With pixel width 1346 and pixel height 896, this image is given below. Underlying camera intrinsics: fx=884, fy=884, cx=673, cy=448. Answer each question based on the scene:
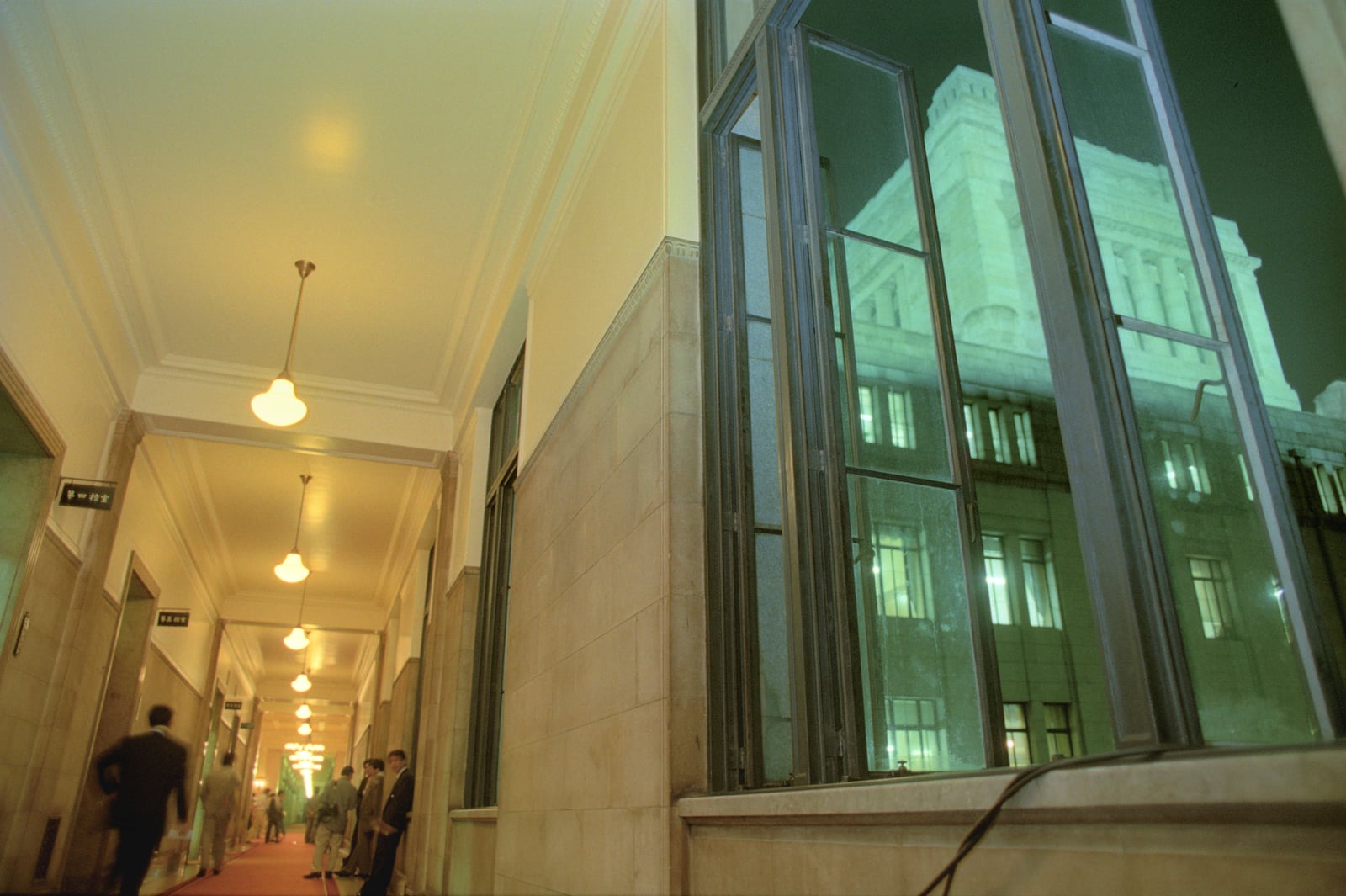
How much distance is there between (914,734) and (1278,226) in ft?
11.5

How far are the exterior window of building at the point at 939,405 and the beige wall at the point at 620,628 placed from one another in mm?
126

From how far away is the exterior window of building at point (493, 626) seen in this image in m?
7.10

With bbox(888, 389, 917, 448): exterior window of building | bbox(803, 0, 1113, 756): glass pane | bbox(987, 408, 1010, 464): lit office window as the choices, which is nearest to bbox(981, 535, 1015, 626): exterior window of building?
bbox(803, 0, 1113, 756): glass pane

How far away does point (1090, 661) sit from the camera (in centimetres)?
1839

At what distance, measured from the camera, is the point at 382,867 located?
7535 millimetres

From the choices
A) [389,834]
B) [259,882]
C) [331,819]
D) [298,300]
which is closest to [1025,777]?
[298,300]

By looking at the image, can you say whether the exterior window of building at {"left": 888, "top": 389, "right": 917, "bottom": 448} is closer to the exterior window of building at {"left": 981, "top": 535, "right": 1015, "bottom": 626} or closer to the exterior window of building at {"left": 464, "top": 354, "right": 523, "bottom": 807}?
the exterior window of building at {"left": 464, "top": 354, "right": 523, "bottom": 807}

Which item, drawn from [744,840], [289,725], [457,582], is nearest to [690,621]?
[744,840]

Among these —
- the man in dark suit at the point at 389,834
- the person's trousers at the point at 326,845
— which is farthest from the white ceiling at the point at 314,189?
the person's trousers at the point at 326,845

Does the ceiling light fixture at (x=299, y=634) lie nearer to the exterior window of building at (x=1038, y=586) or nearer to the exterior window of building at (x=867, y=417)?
the exterior window of building at (x=867, y=417)

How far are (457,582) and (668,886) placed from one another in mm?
5688

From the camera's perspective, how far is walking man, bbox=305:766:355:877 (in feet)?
39.1

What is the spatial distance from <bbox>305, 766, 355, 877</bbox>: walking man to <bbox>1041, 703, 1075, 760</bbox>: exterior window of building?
1327cm

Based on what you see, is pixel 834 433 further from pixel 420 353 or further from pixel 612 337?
pixel 420 353
